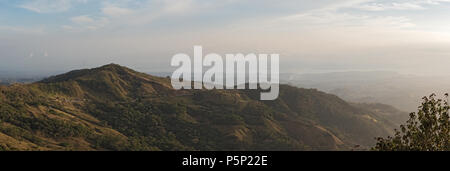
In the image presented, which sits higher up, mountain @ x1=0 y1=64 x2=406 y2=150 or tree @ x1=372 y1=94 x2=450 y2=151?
tree @ x1=372 y1=94 x2=450 y2=151

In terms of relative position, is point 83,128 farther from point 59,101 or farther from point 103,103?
point 103,103

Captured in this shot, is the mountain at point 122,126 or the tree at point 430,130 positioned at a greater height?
the tree at point 430,130

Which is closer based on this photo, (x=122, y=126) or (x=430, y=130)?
(x=430, y=130)

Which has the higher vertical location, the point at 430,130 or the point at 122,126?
the point at 430,130

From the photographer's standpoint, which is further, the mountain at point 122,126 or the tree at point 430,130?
the mountain at point 122,126

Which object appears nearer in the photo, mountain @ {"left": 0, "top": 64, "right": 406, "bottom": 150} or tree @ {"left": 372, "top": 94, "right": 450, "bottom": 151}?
tree @ {"left": 372, "top": 94, "right": 450, "bottom": 151}

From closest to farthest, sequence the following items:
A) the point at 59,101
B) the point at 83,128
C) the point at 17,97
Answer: the point at 83,128
the point at 17,97
the point at 59,101
